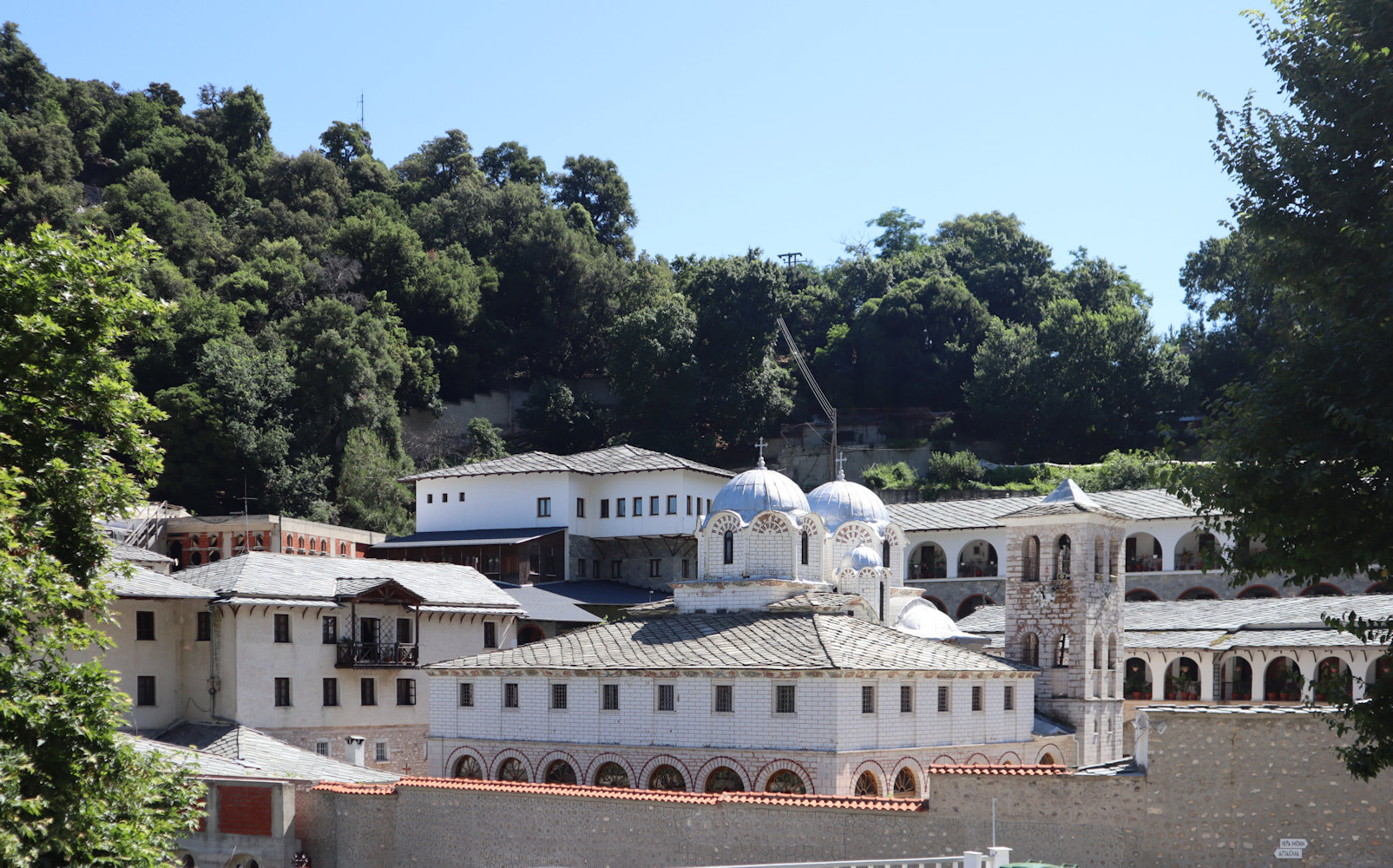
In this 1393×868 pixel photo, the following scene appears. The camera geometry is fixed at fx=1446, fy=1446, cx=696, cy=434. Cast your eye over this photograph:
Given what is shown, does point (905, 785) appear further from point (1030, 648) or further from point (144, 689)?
point (144, 689)

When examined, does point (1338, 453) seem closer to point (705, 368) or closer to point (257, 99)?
point (705, 368)

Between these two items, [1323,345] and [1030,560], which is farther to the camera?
[1030,560]

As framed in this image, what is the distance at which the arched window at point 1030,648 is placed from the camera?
4075 centimetres

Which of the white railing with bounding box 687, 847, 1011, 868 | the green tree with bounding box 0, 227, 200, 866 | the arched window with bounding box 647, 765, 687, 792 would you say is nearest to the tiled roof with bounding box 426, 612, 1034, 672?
→ the arched window with bounding box 647, 765, 687, 792

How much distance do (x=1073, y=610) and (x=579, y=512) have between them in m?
25.4

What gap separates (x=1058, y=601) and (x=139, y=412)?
29123 mm

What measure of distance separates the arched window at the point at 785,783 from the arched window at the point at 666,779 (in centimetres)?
246

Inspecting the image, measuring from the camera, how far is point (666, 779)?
3369 centimetres

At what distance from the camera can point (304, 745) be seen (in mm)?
40719

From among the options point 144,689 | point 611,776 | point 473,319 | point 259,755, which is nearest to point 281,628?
point 144,689

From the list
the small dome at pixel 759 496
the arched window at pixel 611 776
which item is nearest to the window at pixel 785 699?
the arched window at pixel 611 776

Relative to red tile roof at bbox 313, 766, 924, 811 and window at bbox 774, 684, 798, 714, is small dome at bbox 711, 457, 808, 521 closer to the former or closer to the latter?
window at bbox 774, 684, 798, 714

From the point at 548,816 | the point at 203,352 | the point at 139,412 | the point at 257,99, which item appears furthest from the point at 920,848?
the point at 257,99

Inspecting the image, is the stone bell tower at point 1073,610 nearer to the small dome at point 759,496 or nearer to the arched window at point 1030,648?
the arched window at point 1030,648
